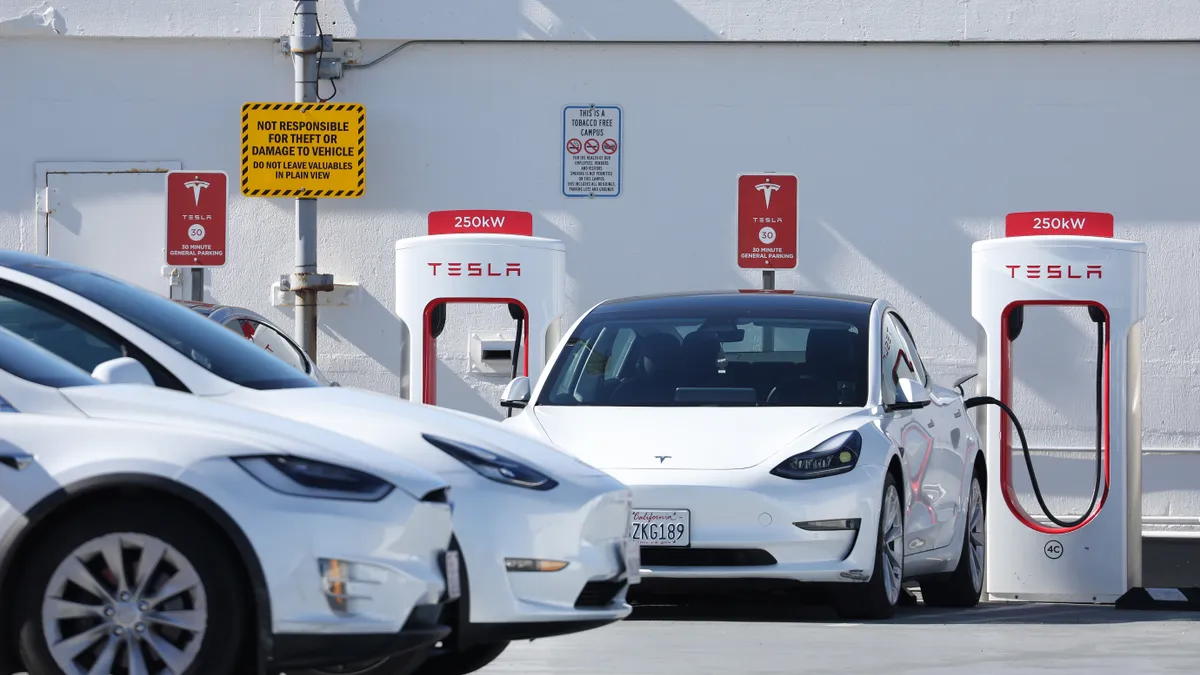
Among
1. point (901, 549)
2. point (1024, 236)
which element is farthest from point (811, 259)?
point (901, 549)

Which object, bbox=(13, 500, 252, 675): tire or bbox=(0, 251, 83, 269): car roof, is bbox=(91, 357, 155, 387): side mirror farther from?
bbox=(0, 251, 83, 269): car roof

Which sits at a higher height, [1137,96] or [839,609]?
[1137,96]

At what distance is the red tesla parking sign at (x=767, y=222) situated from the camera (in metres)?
13.3

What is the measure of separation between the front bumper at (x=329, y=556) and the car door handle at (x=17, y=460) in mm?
416

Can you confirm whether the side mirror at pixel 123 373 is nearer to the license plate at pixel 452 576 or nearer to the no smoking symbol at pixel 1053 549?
the license plate at pixel 452 576

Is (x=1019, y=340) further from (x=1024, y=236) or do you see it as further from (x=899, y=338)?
(x=899, y=338)

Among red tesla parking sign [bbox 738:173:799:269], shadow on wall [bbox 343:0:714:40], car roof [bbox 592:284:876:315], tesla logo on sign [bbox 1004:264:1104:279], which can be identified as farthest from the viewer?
shadow on wall [bbox 343:0:714:40]

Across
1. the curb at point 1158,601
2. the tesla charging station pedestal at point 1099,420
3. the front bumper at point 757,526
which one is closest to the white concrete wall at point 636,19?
the tesla charging station pedestal at point 1099,420

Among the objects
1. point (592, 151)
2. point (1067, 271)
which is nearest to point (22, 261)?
point (1067, 271)

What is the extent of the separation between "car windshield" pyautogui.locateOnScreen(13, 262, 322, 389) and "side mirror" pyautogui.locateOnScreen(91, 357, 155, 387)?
0.47m

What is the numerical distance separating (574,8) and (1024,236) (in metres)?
5.96

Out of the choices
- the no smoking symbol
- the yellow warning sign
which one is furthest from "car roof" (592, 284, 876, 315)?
the yellow warning sign

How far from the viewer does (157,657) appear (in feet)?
16.5

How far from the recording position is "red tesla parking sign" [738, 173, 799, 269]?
13.3 metres
